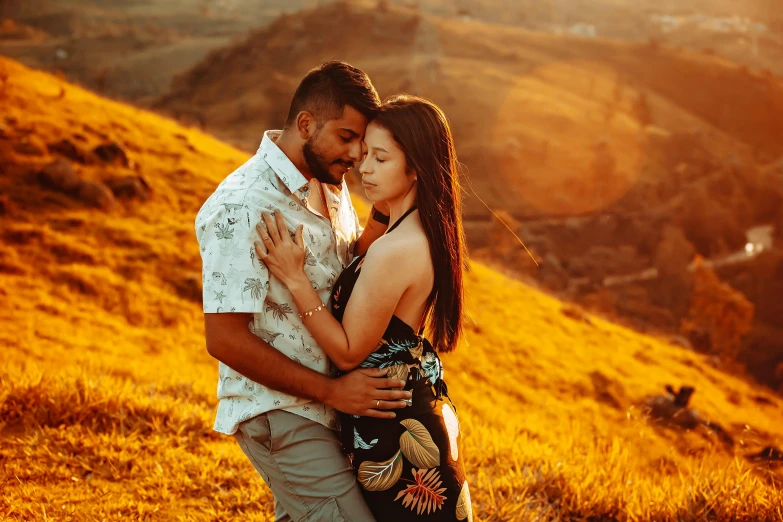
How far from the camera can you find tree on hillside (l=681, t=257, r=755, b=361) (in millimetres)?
30266

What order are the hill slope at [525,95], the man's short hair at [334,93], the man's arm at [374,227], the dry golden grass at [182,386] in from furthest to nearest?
1. the hill slope at [525,95]
2. the dry golden grass at [182,386]
3. the man's arm at [374,227]
4. the man's short hair at [334,93]

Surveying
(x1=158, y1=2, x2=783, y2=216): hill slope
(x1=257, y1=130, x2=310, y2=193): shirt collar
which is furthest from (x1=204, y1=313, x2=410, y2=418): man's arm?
(x1=158, y1=2, x2=783, y2=216): hill slope

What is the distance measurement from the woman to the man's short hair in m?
0.15

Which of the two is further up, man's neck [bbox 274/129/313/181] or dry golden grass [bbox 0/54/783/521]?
man's neck [bbox 274/129/313/181]

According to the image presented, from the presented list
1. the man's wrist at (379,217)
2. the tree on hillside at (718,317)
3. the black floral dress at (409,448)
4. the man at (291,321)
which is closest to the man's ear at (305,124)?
the man at (291,321)

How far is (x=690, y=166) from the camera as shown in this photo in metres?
62.5

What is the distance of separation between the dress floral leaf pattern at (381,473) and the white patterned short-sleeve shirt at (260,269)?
1.02ft

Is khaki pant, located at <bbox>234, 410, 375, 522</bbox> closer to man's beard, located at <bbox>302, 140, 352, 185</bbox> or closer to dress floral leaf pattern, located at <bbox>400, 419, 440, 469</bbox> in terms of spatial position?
dress floral leaf pattern, located at <bbox>400, 419, 440, 469</bbox>

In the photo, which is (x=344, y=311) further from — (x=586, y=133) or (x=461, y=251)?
(x=586, y=133)

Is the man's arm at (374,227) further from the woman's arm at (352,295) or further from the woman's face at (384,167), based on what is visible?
the woman's arm at (352,295)

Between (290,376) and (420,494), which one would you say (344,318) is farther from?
(420,494)

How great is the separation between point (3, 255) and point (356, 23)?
76.7 metres

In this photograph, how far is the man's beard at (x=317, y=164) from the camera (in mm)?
3180

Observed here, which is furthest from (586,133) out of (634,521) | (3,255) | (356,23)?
(634,521)
